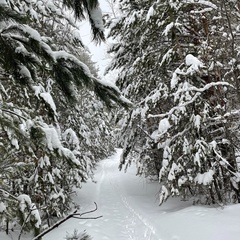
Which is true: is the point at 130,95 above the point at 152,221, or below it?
above

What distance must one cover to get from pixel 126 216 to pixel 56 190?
109 inches

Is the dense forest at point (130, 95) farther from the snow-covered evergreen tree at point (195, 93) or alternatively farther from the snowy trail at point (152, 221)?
the snowy trail at point (152, 221)

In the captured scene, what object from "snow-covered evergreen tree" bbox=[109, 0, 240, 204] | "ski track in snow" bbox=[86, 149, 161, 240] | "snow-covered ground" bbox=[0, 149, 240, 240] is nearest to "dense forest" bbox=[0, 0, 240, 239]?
"snow-covered evergreen tree" bbox=[109, 0, 240, 204]

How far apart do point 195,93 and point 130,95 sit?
4.19m

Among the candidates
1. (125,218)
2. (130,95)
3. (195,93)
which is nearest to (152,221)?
(125,218)

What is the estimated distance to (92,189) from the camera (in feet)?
63.0

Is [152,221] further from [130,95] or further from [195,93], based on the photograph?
[130,95]

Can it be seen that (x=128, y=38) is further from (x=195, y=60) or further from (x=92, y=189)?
(x=92, y=189)

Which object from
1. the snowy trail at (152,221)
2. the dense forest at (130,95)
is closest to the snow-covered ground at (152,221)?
the snowy trail at (152,221)

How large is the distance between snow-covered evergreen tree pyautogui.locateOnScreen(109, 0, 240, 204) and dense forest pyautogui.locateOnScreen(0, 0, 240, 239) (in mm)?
37

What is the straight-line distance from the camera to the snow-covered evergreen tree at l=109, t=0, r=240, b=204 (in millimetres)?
7676

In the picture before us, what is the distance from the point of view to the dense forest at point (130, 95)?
272 cm

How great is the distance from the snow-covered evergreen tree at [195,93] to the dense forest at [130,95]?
37 millimetres

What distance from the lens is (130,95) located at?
39.7ft
